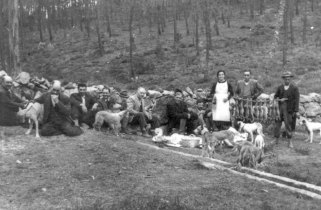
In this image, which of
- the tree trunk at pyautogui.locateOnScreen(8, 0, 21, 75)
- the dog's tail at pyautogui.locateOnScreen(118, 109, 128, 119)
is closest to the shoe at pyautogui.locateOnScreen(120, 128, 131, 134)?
the dog's tail at pyautogui.locateOnScreen(118, 109, 128, 119)

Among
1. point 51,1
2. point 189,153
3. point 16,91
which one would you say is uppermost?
point 51,1

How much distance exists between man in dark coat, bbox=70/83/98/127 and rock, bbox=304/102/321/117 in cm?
845

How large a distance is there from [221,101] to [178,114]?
3.80 feet

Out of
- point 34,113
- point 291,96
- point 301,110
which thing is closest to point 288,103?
point 291,96

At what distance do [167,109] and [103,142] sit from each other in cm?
287

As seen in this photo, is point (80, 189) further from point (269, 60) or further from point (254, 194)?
point (269, 60)

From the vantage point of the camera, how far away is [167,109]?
36.7 feet

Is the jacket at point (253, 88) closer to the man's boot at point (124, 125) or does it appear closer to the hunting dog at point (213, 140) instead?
the hunting dog at point (213, 140)

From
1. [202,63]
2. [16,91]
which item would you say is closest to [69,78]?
[202,63]

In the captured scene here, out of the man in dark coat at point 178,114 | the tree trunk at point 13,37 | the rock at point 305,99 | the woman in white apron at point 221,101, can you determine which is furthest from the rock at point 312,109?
the tree trunk at point 13,37

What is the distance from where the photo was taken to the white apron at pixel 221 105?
10656 millimetres

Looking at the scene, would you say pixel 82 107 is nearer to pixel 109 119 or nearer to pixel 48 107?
pixel 109 119

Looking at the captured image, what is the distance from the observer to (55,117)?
9.05 meters

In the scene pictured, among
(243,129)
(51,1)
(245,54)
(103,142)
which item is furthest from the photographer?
(51,1)
